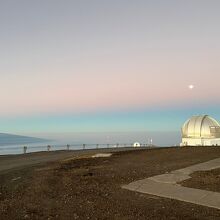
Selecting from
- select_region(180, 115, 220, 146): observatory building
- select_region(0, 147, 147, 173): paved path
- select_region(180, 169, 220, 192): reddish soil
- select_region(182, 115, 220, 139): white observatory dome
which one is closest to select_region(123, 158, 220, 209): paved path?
select_region(180, 169, 220, 192): reddish soil

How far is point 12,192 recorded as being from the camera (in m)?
13.2

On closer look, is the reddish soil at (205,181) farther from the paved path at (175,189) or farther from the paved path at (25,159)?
the paved path at (25,159)

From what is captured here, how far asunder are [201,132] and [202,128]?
74 cm

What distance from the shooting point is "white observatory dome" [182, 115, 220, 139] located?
6253 centimetres

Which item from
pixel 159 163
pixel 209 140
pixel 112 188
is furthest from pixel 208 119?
pixel 112 188

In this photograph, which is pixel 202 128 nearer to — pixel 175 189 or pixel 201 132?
pixel 201 132

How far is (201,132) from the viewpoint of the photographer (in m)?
62.7

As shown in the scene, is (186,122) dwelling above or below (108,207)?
above

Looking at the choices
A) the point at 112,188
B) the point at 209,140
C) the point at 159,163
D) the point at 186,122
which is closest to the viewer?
the point at 112,188

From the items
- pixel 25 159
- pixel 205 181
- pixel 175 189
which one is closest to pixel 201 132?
pixel 25 159

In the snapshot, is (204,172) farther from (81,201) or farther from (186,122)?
(186,122)

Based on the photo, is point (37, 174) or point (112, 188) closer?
point (112, 188)

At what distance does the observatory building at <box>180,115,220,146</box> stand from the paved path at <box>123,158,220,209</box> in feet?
160

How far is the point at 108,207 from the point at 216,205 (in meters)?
2.86
